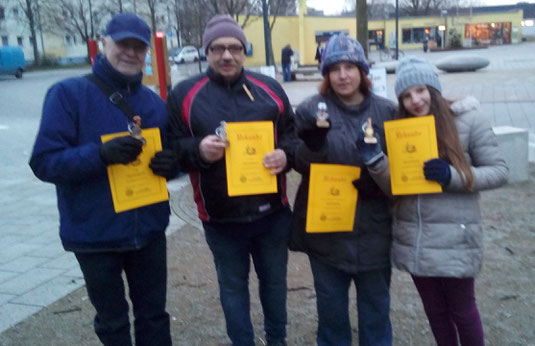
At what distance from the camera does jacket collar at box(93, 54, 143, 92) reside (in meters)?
2.56

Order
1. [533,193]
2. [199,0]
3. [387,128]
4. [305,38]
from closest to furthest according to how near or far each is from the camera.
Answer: [387,128]
[533,193]
[199,0]
[305,38]

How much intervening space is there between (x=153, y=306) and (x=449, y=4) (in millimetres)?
86979

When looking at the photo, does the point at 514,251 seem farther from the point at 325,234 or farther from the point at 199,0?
the point at 199,0

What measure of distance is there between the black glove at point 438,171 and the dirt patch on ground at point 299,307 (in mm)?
1459

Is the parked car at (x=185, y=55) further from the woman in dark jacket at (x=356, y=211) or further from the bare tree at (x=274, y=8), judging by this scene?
the woman in dark jacket at (x=356, y=211)

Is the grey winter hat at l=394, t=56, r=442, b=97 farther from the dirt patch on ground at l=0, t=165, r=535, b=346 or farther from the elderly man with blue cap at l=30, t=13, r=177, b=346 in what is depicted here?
the dirt patch on ground at l=0, t=165, r=535, b=346

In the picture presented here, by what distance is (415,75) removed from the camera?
8.42 ft

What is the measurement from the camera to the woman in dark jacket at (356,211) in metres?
2.63

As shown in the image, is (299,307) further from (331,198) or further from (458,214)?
(458,214)

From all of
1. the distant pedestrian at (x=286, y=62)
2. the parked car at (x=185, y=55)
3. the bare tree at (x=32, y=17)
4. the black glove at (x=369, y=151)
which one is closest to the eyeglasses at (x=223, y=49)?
the black glove at (x=369, y=151)

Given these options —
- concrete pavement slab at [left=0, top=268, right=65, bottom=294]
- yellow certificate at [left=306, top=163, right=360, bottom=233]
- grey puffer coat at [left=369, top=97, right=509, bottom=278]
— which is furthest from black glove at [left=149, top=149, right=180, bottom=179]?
concrete pavement slab at [left=0, top=268, right=65, bottom=294]

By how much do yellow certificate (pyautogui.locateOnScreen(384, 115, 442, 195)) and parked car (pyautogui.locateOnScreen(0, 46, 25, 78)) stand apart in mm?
38449

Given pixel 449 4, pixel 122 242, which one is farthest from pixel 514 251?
pixel 449 4

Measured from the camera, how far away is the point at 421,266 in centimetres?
258
